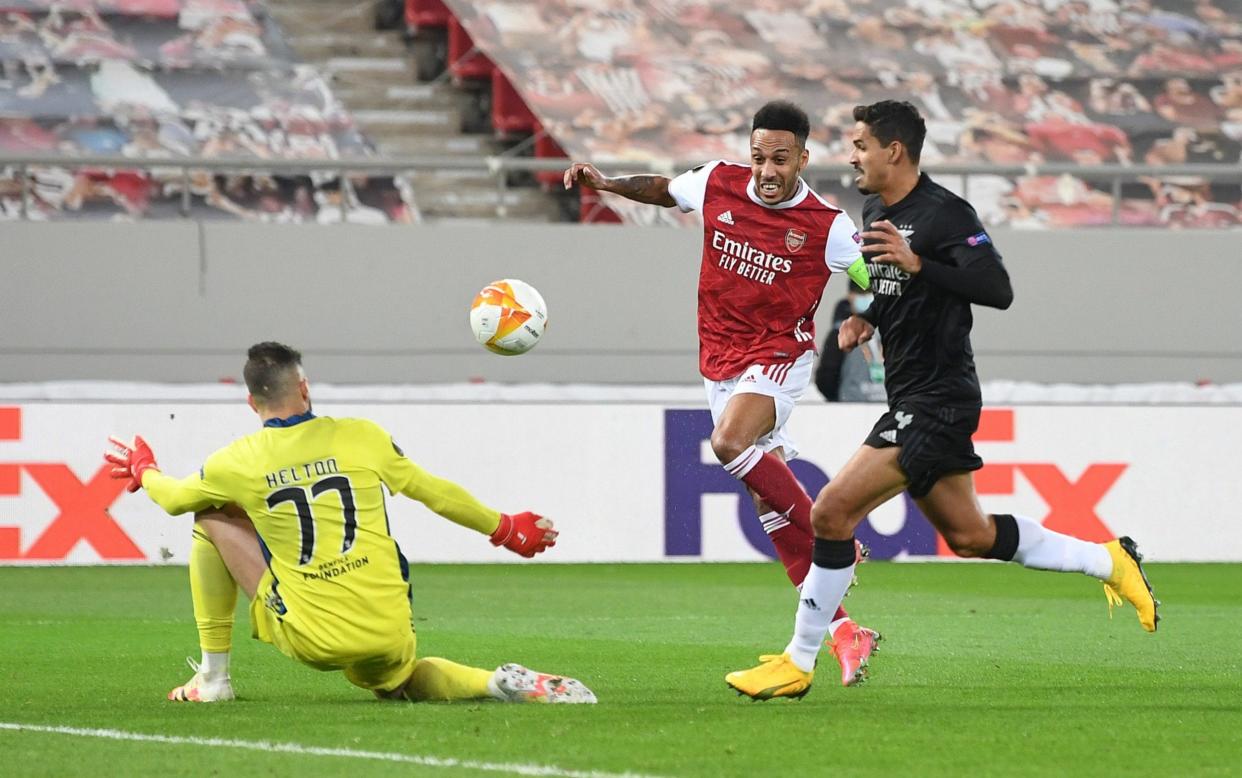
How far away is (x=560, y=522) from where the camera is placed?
1244 centimetres

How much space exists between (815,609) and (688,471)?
655 centimetres

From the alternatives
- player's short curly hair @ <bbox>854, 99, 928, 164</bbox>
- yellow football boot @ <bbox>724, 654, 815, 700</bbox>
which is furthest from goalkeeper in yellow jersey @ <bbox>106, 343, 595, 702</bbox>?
player's short curly hair @ <bbox>854, 99, 928, 164</bbox>

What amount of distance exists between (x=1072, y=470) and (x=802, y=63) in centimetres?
638

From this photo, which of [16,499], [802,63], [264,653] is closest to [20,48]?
[16,499]

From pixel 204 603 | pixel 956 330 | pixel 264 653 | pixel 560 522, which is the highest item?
pixel 956 330

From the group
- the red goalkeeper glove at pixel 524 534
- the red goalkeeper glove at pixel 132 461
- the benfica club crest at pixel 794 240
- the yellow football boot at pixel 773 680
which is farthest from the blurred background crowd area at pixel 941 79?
the red goalkeeper glove at pixel 524 534

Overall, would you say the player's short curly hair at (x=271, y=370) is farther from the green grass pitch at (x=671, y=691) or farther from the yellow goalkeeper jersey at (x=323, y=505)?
the green grass pitch at (x=671, y=691)

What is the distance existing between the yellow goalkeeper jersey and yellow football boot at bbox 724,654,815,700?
3.22 feet

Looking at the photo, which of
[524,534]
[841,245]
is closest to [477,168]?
[841,245]

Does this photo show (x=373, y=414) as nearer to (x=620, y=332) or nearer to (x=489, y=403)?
(x=489, y=403)

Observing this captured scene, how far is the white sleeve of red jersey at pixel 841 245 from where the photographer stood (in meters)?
6.83

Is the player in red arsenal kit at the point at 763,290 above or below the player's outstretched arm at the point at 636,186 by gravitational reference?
below

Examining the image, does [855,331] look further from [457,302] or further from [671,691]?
[457,302]

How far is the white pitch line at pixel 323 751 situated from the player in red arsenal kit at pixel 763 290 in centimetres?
231
